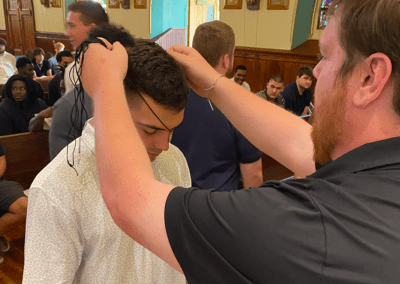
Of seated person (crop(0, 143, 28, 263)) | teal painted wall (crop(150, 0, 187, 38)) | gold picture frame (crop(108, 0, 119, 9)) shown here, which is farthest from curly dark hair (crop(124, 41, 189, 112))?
gold picture frame (crop(108, 0, 119, 9))

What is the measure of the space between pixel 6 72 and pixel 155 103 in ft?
23.8

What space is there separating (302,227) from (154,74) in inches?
32.0

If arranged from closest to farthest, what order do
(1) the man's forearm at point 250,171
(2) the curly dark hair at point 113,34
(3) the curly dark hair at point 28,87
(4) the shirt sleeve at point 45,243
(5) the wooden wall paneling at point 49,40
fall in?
(4) the shirt sleeve at point 45,243, (2) the curly dark hair at point 113,34, (1) the man's forearm at point 250,171, (3) the curly dark hair at point 28,87, (5) the wooden wall paneling at point 49,40

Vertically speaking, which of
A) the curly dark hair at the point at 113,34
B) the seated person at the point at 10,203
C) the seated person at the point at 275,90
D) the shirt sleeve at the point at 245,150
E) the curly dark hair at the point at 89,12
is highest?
the curly dark hair at the point at 89,12

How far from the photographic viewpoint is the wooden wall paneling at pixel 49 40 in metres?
12.4

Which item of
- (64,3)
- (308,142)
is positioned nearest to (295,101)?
(308,142)

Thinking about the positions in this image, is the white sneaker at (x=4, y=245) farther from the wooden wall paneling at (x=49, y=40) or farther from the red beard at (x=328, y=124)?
the wooden wall paneling at (x=49, y=40)

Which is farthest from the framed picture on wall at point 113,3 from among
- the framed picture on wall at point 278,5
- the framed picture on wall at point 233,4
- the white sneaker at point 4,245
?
the white sneaker at point 4,245

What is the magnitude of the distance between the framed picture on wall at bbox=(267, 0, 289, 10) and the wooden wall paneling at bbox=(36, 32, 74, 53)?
7594 millimetres

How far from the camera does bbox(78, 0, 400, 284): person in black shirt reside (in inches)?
24.2

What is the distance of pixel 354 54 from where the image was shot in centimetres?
73

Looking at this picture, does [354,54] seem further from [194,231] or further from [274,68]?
[274,68]

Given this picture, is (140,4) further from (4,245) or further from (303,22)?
(4,245)

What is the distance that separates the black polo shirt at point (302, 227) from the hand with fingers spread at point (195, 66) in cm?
65
